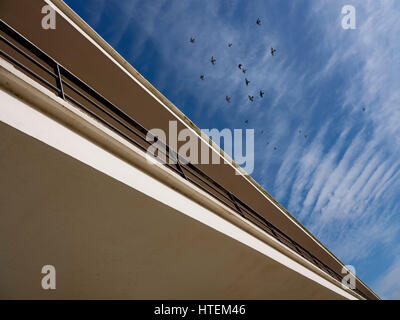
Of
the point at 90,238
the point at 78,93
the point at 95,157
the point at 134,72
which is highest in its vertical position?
the point at 134,72

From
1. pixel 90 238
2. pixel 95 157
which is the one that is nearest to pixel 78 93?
pixel 95 157

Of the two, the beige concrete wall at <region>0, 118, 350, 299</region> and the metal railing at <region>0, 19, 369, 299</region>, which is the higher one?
the metal railing at <region>0, 19, 369, 299</region>

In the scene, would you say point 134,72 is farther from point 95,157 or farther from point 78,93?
point 95,157

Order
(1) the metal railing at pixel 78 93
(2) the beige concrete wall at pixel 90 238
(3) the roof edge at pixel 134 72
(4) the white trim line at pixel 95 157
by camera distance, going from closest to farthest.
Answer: (4) the white trim line at pixel 95 157 < (2) the beige concrete wall at pixel 90 238 < (1) the metal railing at pixel 78 93 < (3) the roof edge at pixel 134 72

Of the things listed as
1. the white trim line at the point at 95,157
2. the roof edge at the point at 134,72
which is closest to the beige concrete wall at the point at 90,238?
the white trim line at the point at 95,157

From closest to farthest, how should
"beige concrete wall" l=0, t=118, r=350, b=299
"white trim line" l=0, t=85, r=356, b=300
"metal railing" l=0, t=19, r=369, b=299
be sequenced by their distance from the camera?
1. "white trim line" l=0, t=85, r=356, b=300
2. "beige concrete wall" l=0, t=118, r=350, b=299
3. "metal railing" l=0, t=19, r=369, b=299

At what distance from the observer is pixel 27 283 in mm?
3137

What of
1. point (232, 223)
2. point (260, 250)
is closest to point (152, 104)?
point (232, 223)

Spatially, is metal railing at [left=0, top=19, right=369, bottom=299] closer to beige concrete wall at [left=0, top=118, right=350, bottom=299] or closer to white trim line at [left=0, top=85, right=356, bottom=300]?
white trim line at [left=0, top=85, right=356, bottom=300]

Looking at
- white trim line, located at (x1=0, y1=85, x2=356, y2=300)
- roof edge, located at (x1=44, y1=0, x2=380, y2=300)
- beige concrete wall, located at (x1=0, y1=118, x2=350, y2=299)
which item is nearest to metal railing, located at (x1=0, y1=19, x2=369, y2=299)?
white trim line, located at (x1=0, y1=85, x2=356, y2=300)

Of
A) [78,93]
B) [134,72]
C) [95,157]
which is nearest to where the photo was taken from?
[95,157]

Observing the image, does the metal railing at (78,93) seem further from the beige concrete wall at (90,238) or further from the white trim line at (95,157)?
the beige concrete wall at (90,238)

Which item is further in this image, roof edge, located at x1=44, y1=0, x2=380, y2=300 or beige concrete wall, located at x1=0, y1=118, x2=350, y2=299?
roof edge, located at x1=44, y1=0, x2=380, y2=300

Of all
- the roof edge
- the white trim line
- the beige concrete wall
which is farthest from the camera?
the roof edge
